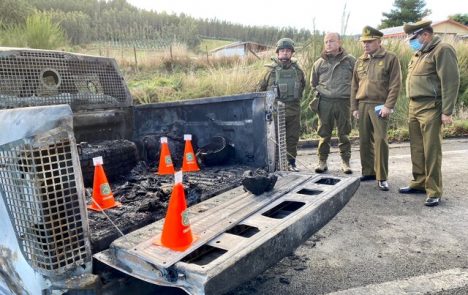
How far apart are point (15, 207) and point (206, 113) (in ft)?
6.62

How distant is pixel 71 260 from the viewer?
172 centimetres

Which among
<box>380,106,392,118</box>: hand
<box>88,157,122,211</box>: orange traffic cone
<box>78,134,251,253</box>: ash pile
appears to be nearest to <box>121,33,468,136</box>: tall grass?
<box>380,106,392,118</box>: hand

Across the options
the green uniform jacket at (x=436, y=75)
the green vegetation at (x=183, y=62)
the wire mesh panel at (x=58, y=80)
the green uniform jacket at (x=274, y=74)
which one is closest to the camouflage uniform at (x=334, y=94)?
the green uniform jacket at (x=274, y=74)

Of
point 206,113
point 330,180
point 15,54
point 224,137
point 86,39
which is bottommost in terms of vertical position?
point 330,180

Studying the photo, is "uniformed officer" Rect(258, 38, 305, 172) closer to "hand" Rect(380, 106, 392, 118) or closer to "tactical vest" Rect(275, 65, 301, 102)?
"tactical vest" Rect(275, 65, 301, 102)

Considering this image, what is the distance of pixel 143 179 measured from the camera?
311 cm

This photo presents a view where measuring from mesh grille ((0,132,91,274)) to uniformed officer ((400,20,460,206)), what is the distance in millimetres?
3880

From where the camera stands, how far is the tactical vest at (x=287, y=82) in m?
5.57

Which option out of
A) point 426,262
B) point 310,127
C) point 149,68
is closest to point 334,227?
point 426,262

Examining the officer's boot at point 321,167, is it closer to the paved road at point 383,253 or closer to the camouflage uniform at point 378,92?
the camouflage uniform at point 378,92

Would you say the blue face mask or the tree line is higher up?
the tree line

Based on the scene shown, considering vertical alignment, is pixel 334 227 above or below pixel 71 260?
below

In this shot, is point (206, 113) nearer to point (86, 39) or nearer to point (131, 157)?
point (131, 157)

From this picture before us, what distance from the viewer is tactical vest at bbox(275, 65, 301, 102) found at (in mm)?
5570
